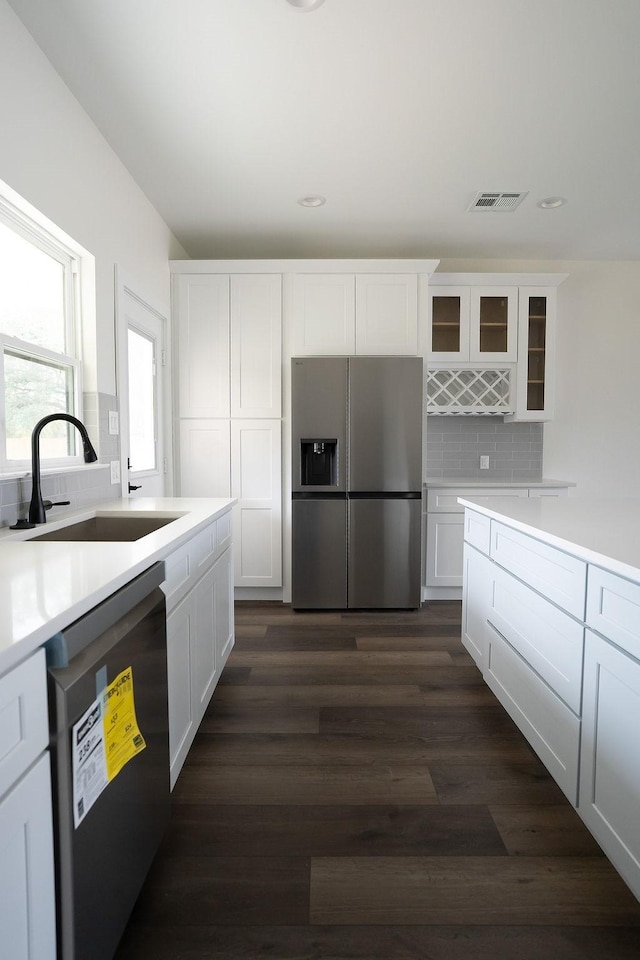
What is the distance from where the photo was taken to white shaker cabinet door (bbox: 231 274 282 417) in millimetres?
3582

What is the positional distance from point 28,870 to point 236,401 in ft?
10.2

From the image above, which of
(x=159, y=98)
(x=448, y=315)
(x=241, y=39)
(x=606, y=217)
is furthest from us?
(x=448, y=315)

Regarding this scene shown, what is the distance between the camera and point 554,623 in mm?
1625

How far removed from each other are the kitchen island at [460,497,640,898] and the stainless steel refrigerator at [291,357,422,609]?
1.18 meters

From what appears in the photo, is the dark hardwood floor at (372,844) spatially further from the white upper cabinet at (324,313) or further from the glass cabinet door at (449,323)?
the glass cabinet door at (449,323)

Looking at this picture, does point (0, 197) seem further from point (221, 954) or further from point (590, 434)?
point (590, 434)

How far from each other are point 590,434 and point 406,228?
2.30 meters

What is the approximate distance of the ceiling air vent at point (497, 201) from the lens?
3.02 meters

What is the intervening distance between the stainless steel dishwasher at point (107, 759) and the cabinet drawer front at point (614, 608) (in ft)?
3.83

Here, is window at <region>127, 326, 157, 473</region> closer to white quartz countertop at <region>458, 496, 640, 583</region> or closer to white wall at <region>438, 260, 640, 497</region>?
white quartz countertop at <region>458, 496, 640, 583</region>

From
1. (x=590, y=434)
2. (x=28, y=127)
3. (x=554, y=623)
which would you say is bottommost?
(x=554, y=623)

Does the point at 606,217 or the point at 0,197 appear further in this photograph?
the point at 606,217

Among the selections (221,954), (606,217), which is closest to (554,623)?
(221,954)

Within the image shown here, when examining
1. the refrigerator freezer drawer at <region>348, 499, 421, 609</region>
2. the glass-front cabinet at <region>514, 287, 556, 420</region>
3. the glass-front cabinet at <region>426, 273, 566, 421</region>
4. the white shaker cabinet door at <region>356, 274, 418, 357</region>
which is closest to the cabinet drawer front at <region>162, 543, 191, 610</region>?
the refrigerator freezer drawer at <region>348, 499, 421, 609</region>
